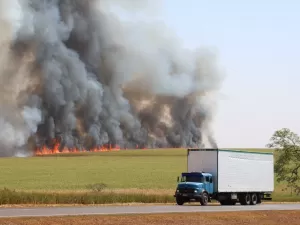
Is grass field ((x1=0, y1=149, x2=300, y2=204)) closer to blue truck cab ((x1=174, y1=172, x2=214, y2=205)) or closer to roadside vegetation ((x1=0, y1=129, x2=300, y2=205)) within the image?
roadside vegetation ((x1=0, y1=129, x2=300, y2=205))

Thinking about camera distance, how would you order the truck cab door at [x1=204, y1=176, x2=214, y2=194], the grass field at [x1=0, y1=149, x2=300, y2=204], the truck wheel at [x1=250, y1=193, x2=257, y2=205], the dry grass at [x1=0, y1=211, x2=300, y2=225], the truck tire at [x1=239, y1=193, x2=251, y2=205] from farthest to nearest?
the grass field at [x1=0, y1=149, x2=300, y2=204] → the truck wheel at [x1=250, y1=193, x2=257, y2=205] → the truck tire at [x1=239, y1=193, x2=251, y2=205] → the truck cab door at [x1=204, y1=176, x2=214, y2=194] → the dry grass at [x1=0, y1=211, x2=300, y2=225]

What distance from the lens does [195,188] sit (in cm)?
4641

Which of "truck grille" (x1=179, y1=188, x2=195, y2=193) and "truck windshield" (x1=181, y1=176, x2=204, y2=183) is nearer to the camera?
"truck grille" (x1=179, y1=188, x2=195, y2=193)

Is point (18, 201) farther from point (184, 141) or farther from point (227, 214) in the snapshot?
point (184, 141)

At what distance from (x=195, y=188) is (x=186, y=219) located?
14315 millimetres

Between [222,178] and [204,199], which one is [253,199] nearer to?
[222,178]

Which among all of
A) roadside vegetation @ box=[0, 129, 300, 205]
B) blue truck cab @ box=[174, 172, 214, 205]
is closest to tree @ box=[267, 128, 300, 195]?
roadside vegetation @ box=[0, 129, 300, 205]

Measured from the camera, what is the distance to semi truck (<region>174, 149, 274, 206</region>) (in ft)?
153

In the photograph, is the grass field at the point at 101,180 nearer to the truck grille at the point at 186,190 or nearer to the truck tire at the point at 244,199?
the truck grille at the point at 186,190

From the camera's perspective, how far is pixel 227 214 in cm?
3553

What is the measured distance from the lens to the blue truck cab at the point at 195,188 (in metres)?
46.3

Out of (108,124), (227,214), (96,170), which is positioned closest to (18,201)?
(227,214)

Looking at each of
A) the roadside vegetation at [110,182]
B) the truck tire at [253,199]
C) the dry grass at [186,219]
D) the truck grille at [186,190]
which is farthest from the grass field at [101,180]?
the dry grass at [186,219]

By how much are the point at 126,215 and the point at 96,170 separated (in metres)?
56.4
